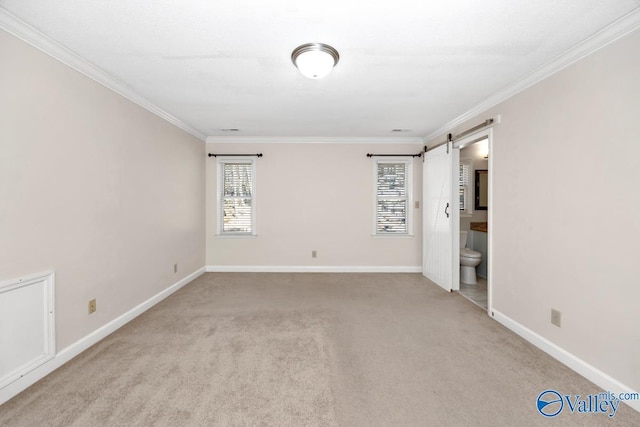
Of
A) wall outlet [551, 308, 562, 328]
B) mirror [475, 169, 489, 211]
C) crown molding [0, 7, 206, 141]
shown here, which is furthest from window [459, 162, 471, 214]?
crown molding [0, 7, 206, 141]

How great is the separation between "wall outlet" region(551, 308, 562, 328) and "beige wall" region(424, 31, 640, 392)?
35 mm

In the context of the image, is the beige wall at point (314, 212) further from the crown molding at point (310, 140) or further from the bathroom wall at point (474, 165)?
the bathroom wall at point (474, 165)

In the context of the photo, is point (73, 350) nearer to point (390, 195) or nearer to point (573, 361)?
point (573, 361)

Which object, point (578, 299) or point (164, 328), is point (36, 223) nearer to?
point (164, 328)

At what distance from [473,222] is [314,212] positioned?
2.95 metres

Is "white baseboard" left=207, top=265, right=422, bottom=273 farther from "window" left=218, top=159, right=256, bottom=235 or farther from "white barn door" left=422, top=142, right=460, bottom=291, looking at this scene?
"window" left=218, top=159, right=256, bottom=235

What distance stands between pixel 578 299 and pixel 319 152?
385 cm

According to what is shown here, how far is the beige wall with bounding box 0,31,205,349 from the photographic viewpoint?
1.72 metres

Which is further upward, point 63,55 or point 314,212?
point 63,55

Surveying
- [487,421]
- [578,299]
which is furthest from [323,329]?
[578,299]

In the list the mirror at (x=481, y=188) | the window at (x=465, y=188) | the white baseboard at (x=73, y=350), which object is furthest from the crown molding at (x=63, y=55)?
the mirror at (x=481, y=188)

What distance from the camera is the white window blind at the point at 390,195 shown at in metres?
4.84

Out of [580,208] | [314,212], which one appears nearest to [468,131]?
[580,208]

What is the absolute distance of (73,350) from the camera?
2.12m
